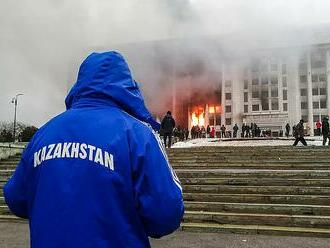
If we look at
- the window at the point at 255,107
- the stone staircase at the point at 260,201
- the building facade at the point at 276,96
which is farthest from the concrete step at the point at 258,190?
the window at the point at 255,107

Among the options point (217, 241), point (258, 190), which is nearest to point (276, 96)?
point (258, 190)

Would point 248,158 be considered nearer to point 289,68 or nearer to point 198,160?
point 198,160

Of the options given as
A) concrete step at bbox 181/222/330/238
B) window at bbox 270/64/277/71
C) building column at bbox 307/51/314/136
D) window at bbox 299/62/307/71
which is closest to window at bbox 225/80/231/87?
window at bbox 270/64/277/71

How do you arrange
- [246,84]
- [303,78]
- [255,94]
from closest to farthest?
[246,84] → [303,78] → [255,94]

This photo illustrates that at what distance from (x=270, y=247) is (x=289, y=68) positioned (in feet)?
186

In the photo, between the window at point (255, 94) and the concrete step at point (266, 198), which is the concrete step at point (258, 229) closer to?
the concrete step at point (266, 198)

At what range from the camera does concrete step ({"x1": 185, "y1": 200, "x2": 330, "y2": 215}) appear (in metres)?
5.49

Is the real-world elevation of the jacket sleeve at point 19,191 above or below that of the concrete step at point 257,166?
above

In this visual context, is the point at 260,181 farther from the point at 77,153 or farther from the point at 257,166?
the point at 77,153

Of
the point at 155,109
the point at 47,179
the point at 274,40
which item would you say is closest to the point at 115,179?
the point at 47,179

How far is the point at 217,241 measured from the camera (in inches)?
179

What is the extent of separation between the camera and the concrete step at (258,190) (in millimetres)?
6352

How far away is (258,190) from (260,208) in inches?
33.8

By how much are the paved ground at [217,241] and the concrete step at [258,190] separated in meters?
1.75
